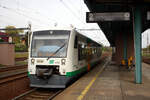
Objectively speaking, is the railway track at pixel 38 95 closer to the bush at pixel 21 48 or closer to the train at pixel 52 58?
the train at pixel 52 58

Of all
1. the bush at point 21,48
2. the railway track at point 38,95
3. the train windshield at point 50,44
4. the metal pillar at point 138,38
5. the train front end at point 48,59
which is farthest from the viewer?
the bush at point 21,48

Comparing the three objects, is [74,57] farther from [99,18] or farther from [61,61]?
[99,18]

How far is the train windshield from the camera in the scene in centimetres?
824

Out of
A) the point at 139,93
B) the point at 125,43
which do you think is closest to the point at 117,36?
the point at 125,43

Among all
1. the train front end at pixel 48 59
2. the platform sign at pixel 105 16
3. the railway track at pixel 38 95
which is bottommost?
the railway track at pixel 38 95

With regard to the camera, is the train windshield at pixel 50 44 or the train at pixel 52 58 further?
the train windshield at pixel 50 44

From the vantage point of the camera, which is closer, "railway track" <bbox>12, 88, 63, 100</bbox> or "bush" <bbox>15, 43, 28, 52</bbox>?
"railway track" <bbox>12, 88, 63, 100</bbox>

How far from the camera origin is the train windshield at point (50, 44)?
8.24m

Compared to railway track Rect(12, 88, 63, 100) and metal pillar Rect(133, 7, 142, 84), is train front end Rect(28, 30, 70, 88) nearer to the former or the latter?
railway track Rect(12, 88, 63, 100)

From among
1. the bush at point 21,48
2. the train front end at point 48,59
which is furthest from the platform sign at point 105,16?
the bush at point 21,48

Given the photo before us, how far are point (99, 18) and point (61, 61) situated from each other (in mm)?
2921

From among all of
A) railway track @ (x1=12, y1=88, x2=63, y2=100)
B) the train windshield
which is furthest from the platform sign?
railway track @ (x1=12, y1=88, x2=63, y2=100)

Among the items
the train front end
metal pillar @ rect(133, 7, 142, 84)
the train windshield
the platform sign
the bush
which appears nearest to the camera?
the train front end

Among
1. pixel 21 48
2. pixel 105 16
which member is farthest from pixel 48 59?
pixel 21 48
